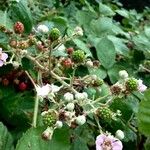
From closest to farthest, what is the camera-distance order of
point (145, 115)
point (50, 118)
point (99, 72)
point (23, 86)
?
point (50, 118), point (145, 115), point (23, 86), point (99, 72)

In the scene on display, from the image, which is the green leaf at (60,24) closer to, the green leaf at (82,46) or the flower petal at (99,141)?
the green leaf at (82,46)

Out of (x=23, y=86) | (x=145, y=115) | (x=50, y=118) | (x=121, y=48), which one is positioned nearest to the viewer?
(x=50, y=118)

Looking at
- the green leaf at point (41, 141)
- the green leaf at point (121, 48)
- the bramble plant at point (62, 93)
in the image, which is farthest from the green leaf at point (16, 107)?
the green leaf at point (121, 48)

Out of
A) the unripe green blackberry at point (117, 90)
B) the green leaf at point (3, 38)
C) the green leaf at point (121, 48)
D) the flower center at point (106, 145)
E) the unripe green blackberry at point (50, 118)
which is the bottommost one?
the green leaf at point (121, 48)

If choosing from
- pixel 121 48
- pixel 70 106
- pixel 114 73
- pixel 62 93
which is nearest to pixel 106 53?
pixel 114 73

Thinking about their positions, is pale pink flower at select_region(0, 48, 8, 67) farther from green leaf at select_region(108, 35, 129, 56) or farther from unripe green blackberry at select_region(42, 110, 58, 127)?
green leaf at select_region(108, 35, 129, 56)

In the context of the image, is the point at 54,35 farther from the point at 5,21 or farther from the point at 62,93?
the point at 5,21

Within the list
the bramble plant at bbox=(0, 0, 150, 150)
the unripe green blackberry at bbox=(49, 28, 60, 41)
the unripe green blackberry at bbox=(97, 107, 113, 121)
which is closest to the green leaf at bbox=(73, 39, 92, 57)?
the bramble plant at bbox=(0, 0, 150, 150)
